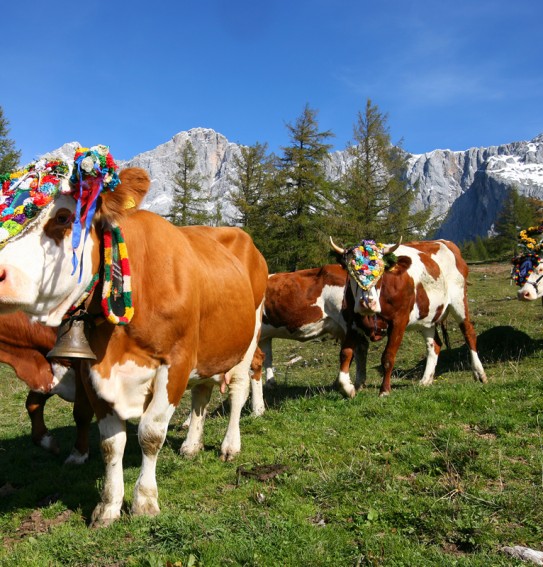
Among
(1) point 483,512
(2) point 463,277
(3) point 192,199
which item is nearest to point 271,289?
(2) point 463,277

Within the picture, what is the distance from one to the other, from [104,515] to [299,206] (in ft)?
92.2

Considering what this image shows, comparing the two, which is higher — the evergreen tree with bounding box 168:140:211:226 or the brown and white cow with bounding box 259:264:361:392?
the evergreen tree with bounding box 168:140:211:226

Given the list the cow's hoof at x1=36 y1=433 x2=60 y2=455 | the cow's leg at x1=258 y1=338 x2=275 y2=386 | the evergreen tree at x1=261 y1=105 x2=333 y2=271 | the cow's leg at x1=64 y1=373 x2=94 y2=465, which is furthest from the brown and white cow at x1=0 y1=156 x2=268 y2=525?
the evergreen tree at x1=261 y1=105 x2=333 y2=271

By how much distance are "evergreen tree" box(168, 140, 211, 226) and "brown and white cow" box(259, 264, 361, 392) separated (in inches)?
1224

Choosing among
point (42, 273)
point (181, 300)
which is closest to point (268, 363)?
point (181, 300)

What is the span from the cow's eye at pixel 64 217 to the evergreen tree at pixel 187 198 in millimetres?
38178

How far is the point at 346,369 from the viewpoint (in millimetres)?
8070

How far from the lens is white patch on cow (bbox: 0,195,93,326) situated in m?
2.95

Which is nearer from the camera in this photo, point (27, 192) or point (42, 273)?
point (42, 273)

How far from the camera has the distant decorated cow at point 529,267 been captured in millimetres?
10156

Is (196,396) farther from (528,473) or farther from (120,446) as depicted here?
(528,473)

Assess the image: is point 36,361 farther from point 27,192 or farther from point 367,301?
point 367,301

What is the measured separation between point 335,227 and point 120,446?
87.8 ft

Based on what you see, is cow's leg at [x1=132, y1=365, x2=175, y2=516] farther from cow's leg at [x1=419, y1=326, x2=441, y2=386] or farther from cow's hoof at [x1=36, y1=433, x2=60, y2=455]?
cow's leg at [x1=419, y1=326, x2=441, y2=386]
